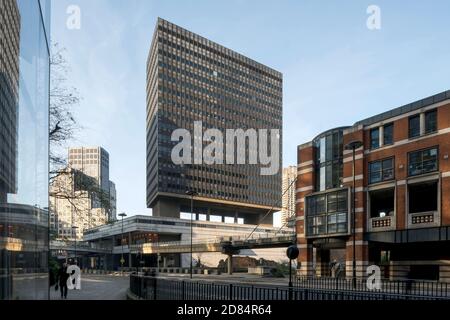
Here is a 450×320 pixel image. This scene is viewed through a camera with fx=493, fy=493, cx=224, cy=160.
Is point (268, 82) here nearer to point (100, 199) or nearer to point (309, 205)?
point (309, 205)

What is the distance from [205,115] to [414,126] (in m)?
122

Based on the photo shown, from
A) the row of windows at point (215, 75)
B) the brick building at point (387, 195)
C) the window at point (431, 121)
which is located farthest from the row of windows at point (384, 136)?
the row of windows at point (215, 75)

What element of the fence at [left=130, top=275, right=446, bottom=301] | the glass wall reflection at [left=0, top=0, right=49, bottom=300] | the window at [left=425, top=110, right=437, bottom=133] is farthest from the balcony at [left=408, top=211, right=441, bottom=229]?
the glass wall reflection at [left=0, top=0, right=49, bottom=300]

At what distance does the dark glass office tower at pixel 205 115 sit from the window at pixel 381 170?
333ft

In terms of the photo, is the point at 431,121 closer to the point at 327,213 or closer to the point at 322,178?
the point at 327,213

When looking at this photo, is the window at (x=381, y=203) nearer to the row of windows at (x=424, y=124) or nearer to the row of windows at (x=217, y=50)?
the row of windows at (x=424, y=124)

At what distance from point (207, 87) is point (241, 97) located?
52.3 feet

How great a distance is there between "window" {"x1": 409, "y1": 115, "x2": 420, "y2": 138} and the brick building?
9 centimetres

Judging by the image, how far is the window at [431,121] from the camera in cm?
4272

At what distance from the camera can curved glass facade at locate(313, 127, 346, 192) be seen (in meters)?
53.7

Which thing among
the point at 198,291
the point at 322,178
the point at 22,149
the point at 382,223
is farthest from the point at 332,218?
the point at 22,149

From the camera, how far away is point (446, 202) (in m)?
40.5

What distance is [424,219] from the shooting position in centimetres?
4219
